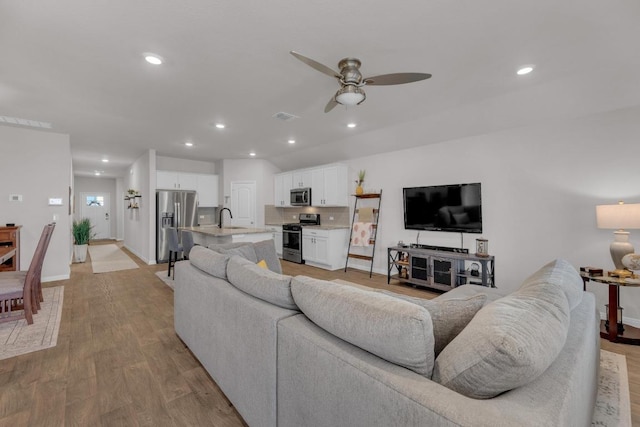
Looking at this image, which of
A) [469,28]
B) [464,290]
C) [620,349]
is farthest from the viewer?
[620,349]

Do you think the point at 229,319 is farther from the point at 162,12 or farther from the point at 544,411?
the point at 162,12

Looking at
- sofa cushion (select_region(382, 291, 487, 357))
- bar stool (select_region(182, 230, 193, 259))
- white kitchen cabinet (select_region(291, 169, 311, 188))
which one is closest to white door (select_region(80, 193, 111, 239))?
bar stool (select_region(182, 230, 193, 259))

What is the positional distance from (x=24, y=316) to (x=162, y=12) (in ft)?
11.2

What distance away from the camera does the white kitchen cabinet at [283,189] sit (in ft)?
24.0

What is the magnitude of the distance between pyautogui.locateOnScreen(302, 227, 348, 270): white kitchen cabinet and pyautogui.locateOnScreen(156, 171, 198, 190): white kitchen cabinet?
3178 millimetres

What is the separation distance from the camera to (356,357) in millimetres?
1052

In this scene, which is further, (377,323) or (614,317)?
(614,317)

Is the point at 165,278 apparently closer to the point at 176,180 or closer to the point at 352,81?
the point at 176,180

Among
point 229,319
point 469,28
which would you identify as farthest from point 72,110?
point 469,28

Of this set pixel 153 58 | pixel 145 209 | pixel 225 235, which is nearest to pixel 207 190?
pixel 145 209

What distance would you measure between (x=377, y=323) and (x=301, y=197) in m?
5.94

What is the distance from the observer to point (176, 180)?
23.0 ft

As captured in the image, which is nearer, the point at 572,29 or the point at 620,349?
the point at 572,29

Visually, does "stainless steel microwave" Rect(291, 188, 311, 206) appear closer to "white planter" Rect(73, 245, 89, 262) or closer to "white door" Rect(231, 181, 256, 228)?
"white door" Rect(231, 181, 256, 228)
